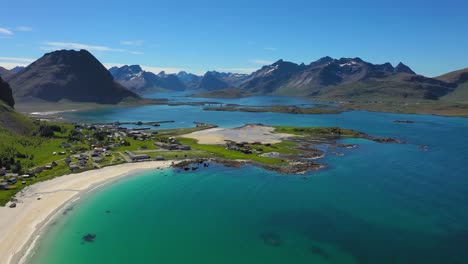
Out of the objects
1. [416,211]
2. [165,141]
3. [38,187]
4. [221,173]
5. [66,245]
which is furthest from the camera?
[165,141]

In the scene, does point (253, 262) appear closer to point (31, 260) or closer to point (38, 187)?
point (31, 260)

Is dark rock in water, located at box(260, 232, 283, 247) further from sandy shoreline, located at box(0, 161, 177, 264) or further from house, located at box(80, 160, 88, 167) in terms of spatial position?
house, located at box(80, 160, 88, 167)

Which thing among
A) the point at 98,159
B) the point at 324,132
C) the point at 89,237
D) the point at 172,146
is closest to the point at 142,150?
the point at 172,146

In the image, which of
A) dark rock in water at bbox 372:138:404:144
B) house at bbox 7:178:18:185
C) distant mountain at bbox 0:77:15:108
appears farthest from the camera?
distant mountain at bbox 0:77:15:108

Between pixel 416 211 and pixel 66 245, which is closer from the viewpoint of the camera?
pixel 66 245

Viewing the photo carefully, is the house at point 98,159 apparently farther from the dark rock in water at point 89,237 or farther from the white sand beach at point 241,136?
the dark rock in water at point 89,237

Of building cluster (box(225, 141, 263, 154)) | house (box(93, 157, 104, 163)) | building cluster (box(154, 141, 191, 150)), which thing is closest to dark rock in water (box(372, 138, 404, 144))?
building cluster (box(225, 141, 263, 154))

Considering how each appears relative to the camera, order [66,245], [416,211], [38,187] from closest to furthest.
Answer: [66,245] → [416,211] → [38,187]

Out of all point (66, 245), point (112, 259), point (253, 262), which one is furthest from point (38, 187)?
point (253, 262)
